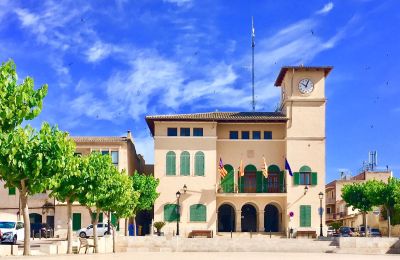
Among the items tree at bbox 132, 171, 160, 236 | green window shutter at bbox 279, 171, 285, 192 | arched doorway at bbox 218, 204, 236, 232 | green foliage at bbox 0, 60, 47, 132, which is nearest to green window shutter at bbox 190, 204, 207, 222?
arched doorway at bbox 218, 204, 236, 232

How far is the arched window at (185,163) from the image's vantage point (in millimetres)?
56438

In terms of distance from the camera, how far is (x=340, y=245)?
4309cm

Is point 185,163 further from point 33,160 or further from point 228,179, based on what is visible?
point 33,160

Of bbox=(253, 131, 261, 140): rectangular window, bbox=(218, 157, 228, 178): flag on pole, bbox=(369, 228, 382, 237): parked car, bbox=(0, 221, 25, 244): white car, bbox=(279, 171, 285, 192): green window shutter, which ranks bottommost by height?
bbox=(369, 228, 382, 237): parked car

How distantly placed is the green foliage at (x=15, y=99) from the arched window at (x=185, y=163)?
37.0m

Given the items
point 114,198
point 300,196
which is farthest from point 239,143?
point 114,198

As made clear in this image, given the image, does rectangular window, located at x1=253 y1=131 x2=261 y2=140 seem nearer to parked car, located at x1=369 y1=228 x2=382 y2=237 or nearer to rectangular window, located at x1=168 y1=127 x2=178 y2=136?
rectangular window, located at x1=168 y1=127 x2=178 y2=136

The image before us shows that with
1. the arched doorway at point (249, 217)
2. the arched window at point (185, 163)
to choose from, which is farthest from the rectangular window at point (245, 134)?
the arched doorway at point (249, 217)

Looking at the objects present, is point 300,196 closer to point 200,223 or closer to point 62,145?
point 200,223

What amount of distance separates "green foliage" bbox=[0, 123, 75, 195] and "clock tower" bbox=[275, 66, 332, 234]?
3636 cm

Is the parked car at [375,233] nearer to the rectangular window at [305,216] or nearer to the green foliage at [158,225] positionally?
the rectangular window at [305,216]

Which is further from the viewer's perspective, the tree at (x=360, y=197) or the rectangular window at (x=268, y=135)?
the rectangular window at (x=268, y=135)

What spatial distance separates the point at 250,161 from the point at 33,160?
125ft

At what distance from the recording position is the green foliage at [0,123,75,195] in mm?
20625
